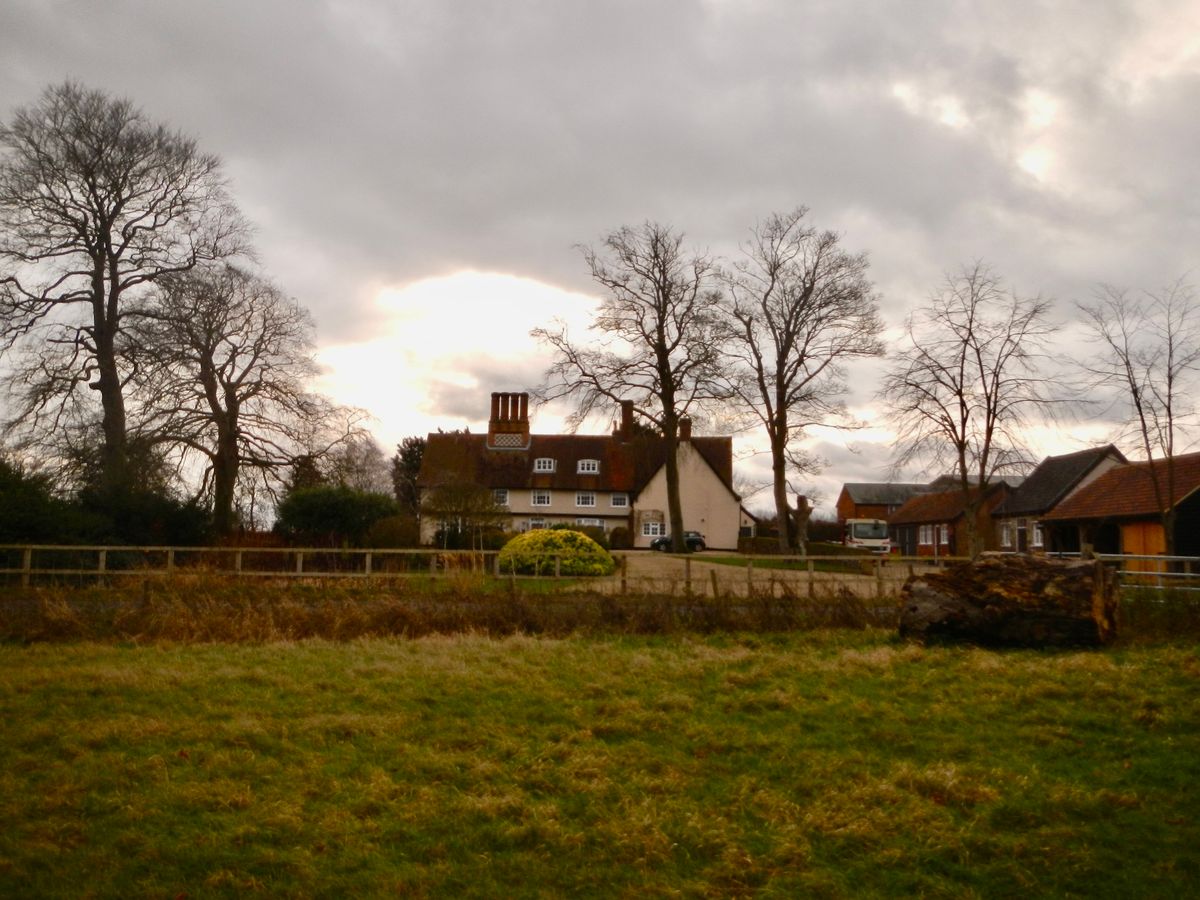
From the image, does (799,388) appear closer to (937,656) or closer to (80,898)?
Result: (937,656)

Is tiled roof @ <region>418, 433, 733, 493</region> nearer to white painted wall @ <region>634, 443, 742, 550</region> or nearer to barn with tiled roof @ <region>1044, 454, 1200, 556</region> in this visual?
white painted wall @ <region>634, 443, 742, 550</region>

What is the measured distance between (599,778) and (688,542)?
51356 millimetres

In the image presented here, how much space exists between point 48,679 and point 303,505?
21.7m

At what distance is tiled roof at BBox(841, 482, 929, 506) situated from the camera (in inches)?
4245

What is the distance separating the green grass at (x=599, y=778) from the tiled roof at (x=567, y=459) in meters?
50.6

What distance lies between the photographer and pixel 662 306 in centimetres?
4009

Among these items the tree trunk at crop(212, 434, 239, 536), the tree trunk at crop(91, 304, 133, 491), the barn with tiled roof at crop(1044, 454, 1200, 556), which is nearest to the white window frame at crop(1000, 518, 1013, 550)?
the barn with tiled roof at crop(1044, 454, 1200, 556)

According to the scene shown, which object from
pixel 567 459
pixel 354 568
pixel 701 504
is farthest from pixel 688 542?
pixel 354 568

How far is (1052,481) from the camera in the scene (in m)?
49.7

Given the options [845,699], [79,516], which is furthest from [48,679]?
[79,516]

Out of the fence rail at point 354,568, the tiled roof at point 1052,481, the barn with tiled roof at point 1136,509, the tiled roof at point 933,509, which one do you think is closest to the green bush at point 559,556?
the fence rail at point 354,568

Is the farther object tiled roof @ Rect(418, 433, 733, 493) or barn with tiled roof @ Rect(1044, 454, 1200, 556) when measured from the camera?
tiled roof @ Rect(418, 433, 733, 493)

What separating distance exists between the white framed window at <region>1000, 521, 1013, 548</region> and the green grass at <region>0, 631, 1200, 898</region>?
43961 mm

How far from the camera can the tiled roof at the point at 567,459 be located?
6250cm
